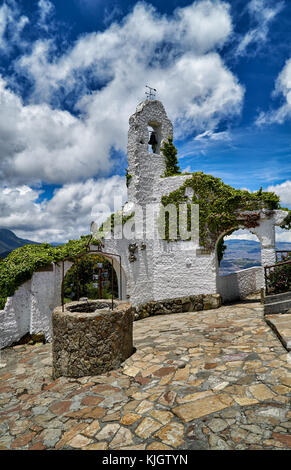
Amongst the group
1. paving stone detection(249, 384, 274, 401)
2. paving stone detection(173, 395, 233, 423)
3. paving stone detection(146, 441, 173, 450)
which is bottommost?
paving stone detection(146, 441, 173, 450)

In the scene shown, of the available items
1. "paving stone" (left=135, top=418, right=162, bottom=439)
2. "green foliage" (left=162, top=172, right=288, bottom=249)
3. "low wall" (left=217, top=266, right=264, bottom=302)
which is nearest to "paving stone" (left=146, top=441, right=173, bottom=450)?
"paving stone" (left=135, top=418, right=162, bottom=439)

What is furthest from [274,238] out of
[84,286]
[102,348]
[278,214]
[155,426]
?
[84,286]

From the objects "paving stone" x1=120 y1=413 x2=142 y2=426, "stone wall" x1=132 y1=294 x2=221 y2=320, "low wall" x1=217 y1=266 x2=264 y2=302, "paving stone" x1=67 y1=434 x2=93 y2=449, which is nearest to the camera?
"paving stone" x1=67 y1=434 x2=93 y2=449

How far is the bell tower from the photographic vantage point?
1191 cm

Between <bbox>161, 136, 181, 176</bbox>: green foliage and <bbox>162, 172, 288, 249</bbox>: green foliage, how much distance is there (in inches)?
55.9

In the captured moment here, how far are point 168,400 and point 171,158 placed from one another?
34.1 ft

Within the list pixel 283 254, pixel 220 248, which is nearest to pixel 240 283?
pixel 220 248

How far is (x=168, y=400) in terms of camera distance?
4086 mm

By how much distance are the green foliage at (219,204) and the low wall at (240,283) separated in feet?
7.19

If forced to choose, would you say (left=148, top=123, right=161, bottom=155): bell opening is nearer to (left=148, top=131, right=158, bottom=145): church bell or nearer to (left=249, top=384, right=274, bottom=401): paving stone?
(left=148, top=131, right=158, bottom=145): church bell

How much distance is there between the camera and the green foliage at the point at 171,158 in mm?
12617

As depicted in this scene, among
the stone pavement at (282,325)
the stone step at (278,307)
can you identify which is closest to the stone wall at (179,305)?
the stone step at (278,307)

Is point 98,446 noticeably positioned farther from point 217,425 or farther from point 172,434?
point 217,425
